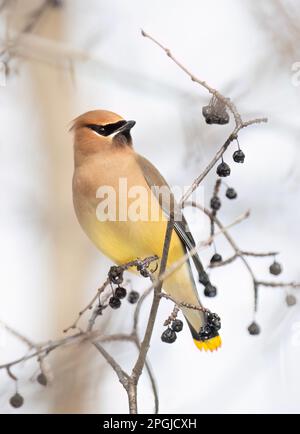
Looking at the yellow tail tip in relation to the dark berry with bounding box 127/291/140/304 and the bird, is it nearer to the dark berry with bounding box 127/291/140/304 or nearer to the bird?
the bird

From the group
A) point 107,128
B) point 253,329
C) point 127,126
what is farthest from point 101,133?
point 253,329

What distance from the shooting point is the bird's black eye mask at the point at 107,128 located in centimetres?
488

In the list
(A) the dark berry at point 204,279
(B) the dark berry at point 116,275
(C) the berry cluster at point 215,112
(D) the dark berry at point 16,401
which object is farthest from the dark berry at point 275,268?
(D) the dark berry at point 16,401

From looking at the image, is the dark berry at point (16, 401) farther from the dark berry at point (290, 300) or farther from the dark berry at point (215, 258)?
the dark berry at point (290, 300)

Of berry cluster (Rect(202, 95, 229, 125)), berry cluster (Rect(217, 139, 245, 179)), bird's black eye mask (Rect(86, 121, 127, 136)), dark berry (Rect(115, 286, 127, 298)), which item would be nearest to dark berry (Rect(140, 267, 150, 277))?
dark berry (Rect(115, 286, 127, 298))

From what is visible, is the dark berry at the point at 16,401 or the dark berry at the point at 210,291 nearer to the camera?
the dark berry at the point at 16,401

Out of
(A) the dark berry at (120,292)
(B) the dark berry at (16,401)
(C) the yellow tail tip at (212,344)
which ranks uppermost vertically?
(C) the yellow tail tip at (212,344)

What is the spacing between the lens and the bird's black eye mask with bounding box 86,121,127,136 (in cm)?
488

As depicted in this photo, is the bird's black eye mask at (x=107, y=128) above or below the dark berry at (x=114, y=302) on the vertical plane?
above

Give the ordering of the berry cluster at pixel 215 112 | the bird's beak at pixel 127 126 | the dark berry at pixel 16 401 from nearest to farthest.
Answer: the berry cluster at pixel 215 112, the dark berry at pixel 16 401, the bird's beak at pixel 127 126

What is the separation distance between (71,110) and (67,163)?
23.2 inches

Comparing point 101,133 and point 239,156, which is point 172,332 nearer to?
point 239,156

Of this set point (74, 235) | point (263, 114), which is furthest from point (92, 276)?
point (263, 114)
